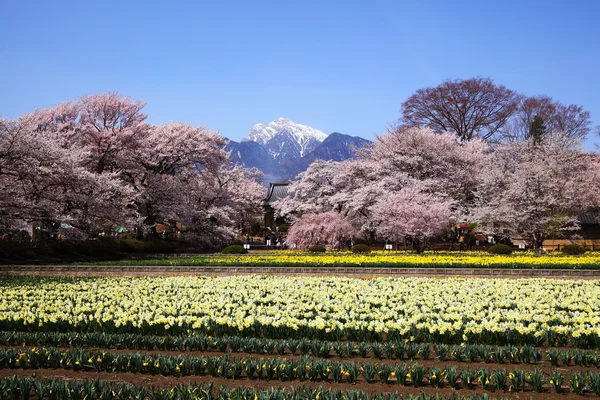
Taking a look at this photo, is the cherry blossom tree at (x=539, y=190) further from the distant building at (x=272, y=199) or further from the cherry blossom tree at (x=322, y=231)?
the distant building at (x=272, y=199)

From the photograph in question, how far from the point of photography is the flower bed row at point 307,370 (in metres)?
7.39

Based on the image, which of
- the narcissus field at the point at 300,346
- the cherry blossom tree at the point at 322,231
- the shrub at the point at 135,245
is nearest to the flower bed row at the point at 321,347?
the narcissus field at the point at 300,346

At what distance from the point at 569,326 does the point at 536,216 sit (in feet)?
89.7

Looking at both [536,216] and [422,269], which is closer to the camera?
[422,269]

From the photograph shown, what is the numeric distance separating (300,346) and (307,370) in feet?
4.60

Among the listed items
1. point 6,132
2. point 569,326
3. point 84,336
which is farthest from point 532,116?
point 84,336

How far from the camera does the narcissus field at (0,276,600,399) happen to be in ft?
24.1

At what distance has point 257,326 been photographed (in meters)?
11.0

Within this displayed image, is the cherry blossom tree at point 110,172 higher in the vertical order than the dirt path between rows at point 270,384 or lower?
higher

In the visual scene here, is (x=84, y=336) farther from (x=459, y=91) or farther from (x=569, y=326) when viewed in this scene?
(x=459, y=91)

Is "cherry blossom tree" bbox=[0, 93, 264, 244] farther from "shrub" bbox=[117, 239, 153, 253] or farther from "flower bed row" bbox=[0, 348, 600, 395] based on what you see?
"flower bed row" bbox=[0, 348, 600, 395]

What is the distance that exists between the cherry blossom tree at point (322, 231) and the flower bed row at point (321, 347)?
1273 inches

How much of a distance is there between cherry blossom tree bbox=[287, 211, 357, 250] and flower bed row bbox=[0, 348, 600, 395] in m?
33.9

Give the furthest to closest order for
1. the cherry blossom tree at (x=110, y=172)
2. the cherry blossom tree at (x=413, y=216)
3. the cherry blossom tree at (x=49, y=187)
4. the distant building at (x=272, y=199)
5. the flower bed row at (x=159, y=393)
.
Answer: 1. the distant building at (x=272, y=199)
2. the cherry blossom tree at (x=413, y=216)
3. the cherry blossom tree at (x=110, y=172)
4. the cherry blossom tree at (x=49, y=187)
5. the flower bed row at (x=159, y=393)
